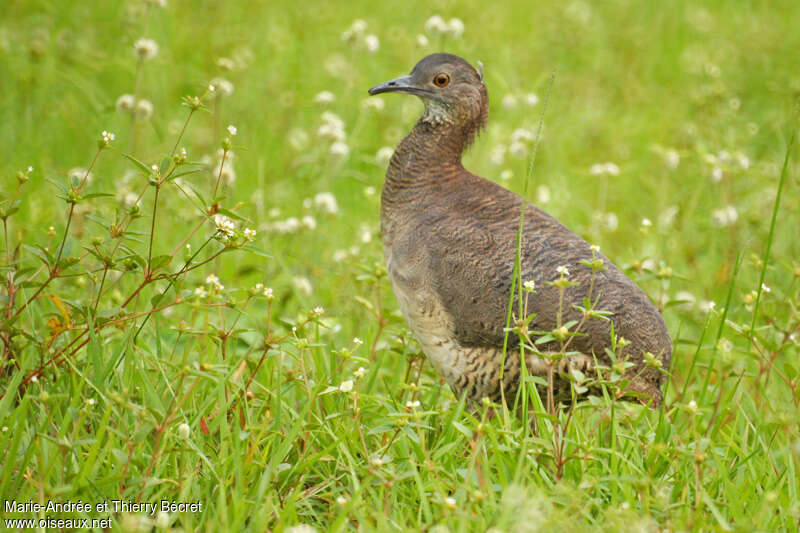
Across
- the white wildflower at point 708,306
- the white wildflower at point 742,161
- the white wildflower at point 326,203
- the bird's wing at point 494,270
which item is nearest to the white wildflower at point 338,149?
the white wildflower at point 326,203

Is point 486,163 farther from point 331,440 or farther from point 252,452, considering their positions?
point 252,452

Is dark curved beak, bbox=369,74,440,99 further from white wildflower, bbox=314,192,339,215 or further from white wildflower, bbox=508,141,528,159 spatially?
white wildflower, bbox=508,141,528,159

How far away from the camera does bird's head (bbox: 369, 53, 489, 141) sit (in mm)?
4371

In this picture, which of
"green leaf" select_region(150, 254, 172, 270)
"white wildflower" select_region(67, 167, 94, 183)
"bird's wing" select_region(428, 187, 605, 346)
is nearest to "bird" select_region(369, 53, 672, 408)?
"bird's wing" select_region(428, 187, 605, 346)

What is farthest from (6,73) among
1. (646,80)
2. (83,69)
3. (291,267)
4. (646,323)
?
(646,80)

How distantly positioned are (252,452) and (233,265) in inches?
115

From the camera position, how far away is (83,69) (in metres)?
7.10

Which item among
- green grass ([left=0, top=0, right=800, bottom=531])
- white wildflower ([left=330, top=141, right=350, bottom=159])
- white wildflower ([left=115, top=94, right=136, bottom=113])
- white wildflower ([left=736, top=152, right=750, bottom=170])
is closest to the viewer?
green grass ([left=0, top=0, right=800, bottom=531])

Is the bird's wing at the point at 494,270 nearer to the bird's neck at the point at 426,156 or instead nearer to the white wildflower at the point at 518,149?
the bird's neck at the point at 426,156

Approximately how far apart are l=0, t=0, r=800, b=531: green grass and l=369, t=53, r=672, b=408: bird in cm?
22

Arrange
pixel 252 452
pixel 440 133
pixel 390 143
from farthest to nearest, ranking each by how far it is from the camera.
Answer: pixel 390 143 → pixel 440 133 → pixel 252 452

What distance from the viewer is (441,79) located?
4.37 m

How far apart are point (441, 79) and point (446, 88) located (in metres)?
0.05

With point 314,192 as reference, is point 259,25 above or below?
above
